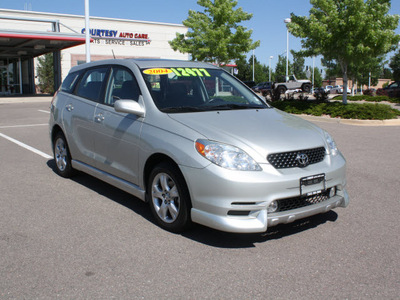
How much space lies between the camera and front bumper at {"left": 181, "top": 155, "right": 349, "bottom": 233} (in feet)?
12.4

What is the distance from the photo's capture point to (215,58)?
31156 mm

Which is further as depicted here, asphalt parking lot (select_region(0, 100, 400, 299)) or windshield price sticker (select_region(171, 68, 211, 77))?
windshield price sticker (select_region(171, 68, 211, 77))

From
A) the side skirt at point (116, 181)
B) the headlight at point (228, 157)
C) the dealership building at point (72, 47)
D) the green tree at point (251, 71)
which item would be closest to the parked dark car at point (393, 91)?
the dealership building at point (72, 47)

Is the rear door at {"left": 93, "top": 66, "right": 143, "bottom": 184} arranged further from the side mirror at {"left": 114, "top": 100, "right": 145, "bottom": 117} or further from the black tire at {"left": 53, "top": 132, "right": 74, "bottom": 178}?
the black tire at {"left": 53, "top": 132, "right": 74, "bottom": 178}

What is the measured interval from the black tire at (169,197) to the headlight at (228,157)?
390mm

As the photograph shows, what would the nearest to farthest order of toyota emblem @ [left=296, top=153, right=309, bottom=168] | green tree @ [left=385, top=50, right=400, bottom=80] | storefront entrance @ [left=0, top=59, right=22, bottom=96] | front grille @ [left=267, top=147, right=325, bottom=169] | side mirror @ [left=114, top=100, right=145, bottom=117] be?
1. front grille @ [left=267, top=147, right=325, bottom=169]
2. toyota emblem @ [left=296, top=153, right=309, bottom=168]
3. side mirror @ [left=114, top=100, right=145, bottom=117]
4. storefront entrance @ [left=0, top=59, right=22, bottom=96]
5. green tree @ [left=385, top=50, right=400, bottom=80]

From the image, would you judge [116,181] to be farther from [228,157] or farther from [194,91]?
[228,157]

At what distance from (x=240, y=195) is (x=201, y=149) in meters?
0.56

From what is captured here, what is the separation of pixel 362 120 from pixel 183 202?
11.9 meters

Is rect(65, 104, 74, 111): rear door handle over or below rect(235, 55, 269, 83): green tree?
below

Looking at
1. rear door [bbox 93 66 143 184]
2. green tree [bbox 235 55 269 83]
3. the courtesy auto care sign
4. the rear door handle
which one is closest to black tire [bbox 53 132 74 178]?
the rear door handle

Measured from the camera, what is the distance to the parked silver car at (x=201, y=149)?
12.6ft

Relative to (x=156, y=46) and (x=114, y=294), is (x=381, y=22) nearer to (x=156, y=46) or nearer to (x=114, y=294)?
(x=114, y=294)

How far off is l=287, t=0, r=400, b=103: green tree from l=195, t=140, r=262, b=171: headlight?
13556 mm
